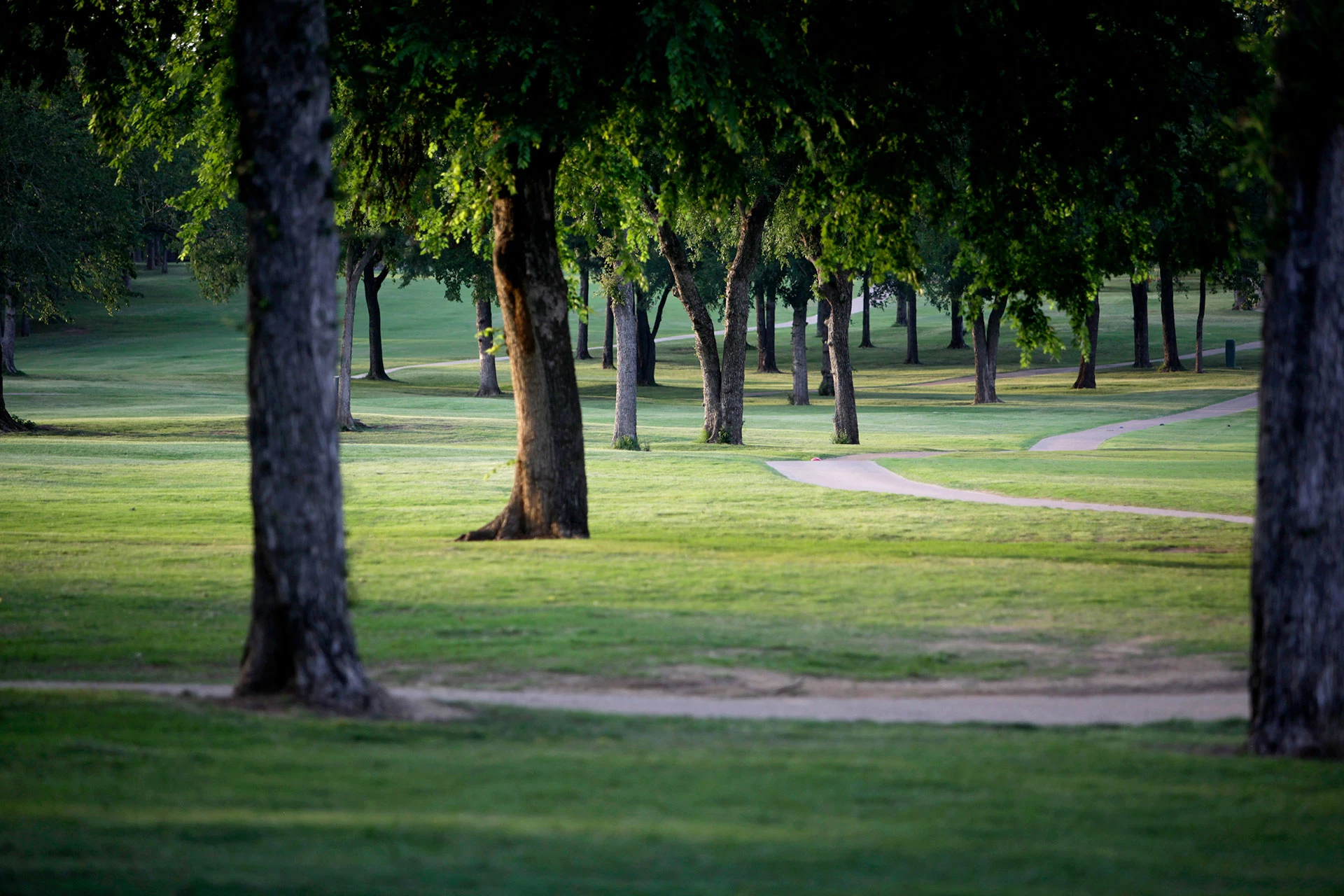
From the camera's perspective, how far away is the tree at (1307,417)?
22.7 ft

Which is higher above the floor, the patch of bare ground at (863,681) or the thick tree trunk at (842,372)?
the thick tree trunk at (842,372)

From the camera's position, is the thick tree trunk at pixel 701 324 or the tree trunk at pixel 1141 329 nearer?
the thick tree trunk at pixel 701 324

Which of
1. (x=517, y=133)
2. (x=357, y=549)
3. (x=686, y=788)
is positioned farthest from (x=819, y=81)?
(x=686, y=788)

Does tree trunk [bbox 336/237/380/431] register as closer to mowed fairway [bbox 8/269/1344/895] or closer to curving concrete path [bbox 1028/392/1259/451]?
mowed fairway [bbox 8/269/1344/895]

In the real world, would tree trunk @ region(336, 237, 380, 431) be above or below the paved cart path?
above

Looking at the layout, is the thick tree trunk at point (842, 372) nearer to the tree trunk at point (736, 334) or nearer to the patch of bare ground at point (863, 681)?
the tree trunk at point (736, 334)

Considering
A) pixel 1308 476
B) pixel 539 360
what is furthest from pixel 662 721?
pixel 539 360

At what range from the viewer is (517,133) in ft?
42.5

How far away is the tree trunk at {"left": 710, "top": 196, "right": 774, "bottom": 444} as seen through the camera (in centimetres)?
3203

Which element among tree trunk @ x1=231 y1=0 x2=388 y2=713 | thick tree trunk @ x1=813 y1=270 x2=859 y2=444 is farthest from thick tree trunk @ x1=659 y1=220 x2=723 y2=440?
tree trunk @ x1=231 y1=0 x2=388 y2=713

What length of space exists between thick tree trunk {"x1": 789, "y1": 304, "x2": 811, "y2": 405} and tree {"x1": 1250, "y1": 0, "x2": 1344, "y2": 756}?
49.8 meters

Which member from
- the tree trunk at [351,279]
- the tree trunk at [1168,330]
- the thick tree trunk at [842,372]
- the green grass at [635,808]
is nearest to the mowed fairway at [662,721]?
the green grass at [635,808]

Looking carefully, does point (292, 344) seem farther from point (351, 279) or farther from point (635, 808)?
point (351, 279)

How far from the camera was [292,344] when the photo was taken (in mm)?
7777
